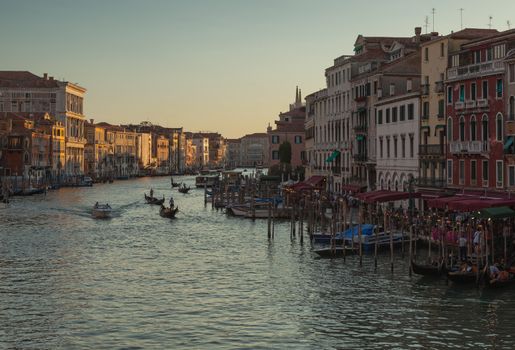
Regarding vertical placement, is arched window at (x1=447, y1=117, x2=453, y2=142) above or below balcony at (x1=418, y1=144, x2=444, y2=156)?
above

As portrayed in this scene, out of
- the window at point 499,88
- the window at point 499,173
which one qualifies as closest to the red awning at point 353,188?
the window at point 499,173

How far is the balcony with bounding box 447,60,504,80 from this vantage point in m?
28.1

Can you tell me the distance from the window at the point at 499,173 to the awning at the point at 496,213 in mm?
3966

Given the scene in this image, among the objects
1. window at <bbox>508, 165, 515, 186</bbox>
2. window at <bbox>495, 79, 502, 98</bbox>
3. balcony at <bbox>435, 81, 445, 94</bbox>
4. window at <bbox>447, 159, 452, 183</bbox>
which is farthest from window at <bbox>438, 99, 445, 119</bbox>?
window at <bbox>508, 165, 515, 186</bbox>

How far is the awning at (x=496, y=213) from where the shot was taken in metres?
23.7

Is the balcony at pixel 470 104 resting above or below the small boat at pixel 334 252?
above

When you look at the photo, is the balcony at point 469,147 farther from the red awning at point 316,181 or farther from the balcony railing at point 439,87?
the red awning at point 316,181

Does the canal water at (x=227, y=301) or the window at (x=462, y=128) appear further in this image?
the window at (x=462, y=128)

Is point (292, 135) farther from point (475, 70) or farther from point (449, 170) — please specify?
point (475, 70)

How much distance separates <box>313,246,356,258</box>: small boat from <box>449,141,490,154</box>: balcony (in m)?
6.08

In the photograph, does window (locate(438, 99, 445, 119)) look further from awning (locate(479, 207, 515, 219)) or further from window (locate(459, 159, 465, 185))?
awning (locate(479, 207, 515, 219))

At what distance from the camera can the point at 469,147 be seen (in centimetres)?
3002

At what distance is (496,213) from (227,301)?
8.81 m

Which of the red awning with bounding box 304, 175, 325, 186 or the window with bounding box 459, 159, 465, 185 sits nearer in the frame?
the window with bounding box 459, 159, 465, 185
